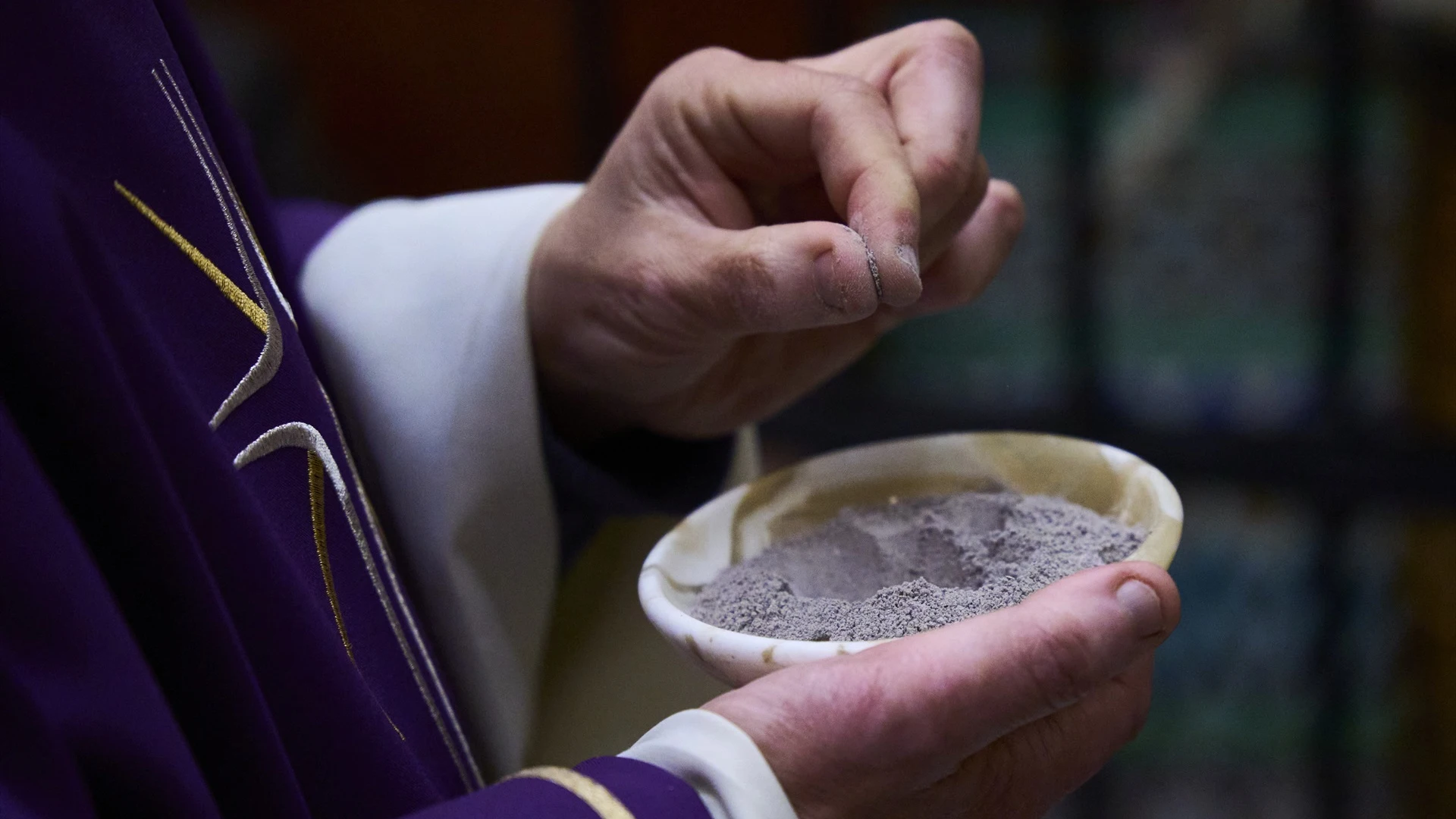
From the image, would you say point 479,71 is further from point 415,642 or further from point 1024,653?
point 1024,653

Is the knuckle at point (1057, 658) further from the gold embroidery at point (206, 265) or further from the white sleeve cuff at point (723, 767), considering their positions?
the gold embroidery at point (206, 265)

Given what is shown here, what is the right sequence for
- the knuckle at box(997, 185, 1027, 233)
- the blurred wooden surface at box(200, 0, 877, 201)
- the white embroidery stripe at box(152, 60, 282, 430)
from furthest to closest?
the blurred wooden surface at box(200, 0, 877, 201) → the knuckle at box(997, 185, 1027, 233) → the white embroidery stripe at box(152, 60, 282, 430)

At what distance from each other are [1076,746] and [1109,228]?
0.96 meters

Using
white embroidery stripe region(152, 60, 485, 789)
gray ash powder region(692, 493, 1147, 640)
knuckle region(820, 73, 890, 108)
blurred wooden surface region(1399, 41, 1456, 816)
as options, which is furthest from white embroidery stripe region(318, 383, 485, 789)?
blurred wooden surface region(1399, 41, 1456, 816)

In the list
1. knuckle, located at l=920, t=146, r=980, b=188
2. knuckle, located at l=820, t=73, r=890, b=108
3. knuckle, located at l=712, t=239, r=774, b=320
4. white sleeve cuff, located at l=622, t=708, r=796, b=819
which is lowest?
white sleeve cuff, located at l=622, t=708, r=796, b=819

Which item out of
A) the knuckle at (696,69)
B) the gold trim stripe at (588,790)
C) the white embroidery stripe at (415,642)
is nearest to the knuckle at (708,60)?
the knuckle at (696,69)

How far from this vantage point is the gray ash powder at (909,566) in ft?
1.29

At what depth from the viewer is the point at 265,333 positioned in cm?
40

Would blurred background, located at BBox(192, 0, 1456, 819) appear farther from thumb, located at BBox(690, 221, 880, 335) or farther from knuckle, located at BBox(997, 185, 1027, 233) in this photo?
thumb, located at BBox(690, 221, 880, 335)

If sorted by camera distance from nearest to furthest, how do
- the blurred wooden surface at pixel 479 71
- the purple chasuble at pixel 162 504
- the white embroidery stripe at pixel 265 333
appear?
the purple chasuble at pixel 162 504
the white embroidery stripe at pixel 265 333
the blurred wooden surface at pixel 479 71

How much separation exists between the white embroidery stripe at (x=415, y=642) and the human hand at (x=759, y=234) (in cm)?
14

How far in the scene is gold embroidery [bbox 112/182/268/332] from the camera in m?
0.36

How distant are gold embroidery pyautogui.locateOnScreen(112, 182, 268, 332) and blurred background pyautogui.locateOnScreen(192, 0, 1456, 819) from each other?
3.24ft

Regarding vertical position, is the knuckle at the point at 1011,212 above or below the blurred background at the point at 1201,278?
above
